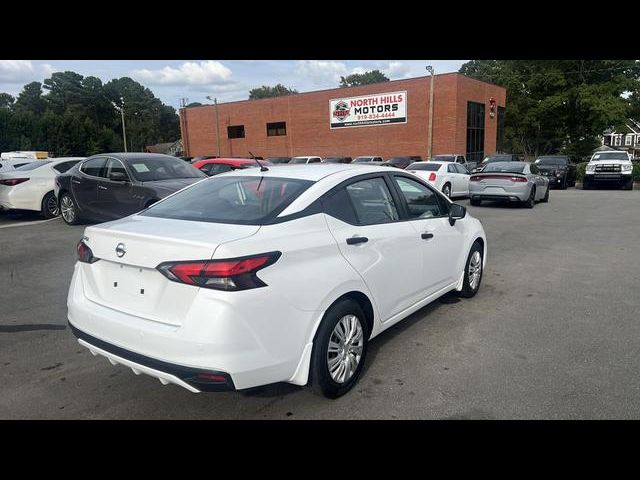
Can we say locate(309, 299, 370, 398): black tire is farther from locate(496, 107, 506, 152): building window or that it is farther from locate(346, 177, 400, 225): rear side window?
locate(496, 107, 506, 152): building window

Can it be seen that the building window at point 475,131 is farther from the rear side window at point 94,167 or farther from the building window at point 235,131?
the rear side window at point 94,167

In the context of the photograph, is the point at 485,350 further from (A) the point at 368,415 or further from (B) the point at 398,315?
(A) the point at 368,415

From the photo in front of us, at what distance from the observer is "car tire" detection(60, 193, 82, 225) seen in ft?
34.2

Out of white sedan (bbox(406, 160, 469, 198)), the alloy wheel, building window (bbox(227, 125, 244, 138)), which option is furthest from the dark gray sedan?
building window (bbox(227, 125, 244, 138))

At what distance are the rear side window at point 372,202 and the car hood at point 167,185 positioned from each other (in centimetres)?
544

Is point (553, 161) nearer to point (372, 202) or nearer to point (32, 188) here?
point (32, 188)

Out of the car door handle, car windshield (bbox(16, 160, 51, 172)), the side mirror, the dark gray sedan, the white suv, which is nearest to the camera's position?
the car door handle

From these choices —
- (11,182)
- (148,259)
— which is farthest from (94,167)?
(148,259)

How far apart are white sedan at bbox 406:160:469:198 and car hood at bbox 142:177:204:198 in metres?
8.61

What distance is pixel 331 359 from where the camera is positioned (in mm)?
3207
